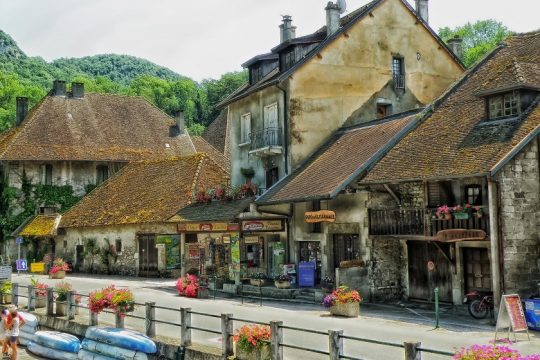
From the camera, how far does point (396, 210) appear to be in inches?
901

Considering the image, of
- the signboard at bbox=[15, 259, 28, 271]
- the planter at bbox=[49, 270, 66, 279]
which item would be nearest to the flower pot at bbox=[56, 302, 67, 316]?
the planter at bbox=[49, 270, 66, 279]

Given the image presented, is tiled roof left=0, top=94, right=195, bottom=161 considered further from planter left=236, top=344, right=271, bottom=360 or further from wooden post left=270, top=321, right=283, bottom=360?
wooden post left=270, top=321, right=283, bottom=360

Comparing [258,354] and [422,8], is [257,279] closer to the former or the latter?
[258,354]

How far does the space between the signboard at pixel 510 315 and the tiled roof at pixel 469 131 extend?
422cm

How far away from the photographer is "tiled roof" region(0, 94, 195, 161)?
4638cm

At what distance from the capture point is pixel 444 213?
67.3 ft

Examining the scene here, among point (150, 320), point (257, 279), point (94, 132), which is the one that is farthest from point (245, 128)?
point (94, 132)

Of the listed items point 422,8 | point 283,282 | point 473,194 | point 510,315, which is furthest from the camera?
point 422,8

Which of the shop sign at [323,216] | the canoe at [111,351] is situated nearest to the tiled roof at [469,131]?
the shop sign at [323,216]

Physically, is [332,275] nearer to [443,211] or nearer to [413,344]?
[443,211]

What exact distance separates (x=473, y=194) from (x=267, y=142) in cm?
1214

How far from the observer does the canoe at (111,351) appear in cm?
1683

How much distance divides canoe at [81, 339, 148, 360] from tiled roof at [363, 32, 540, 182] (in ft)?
33.7

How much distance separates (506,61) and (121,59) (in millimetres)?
139981
